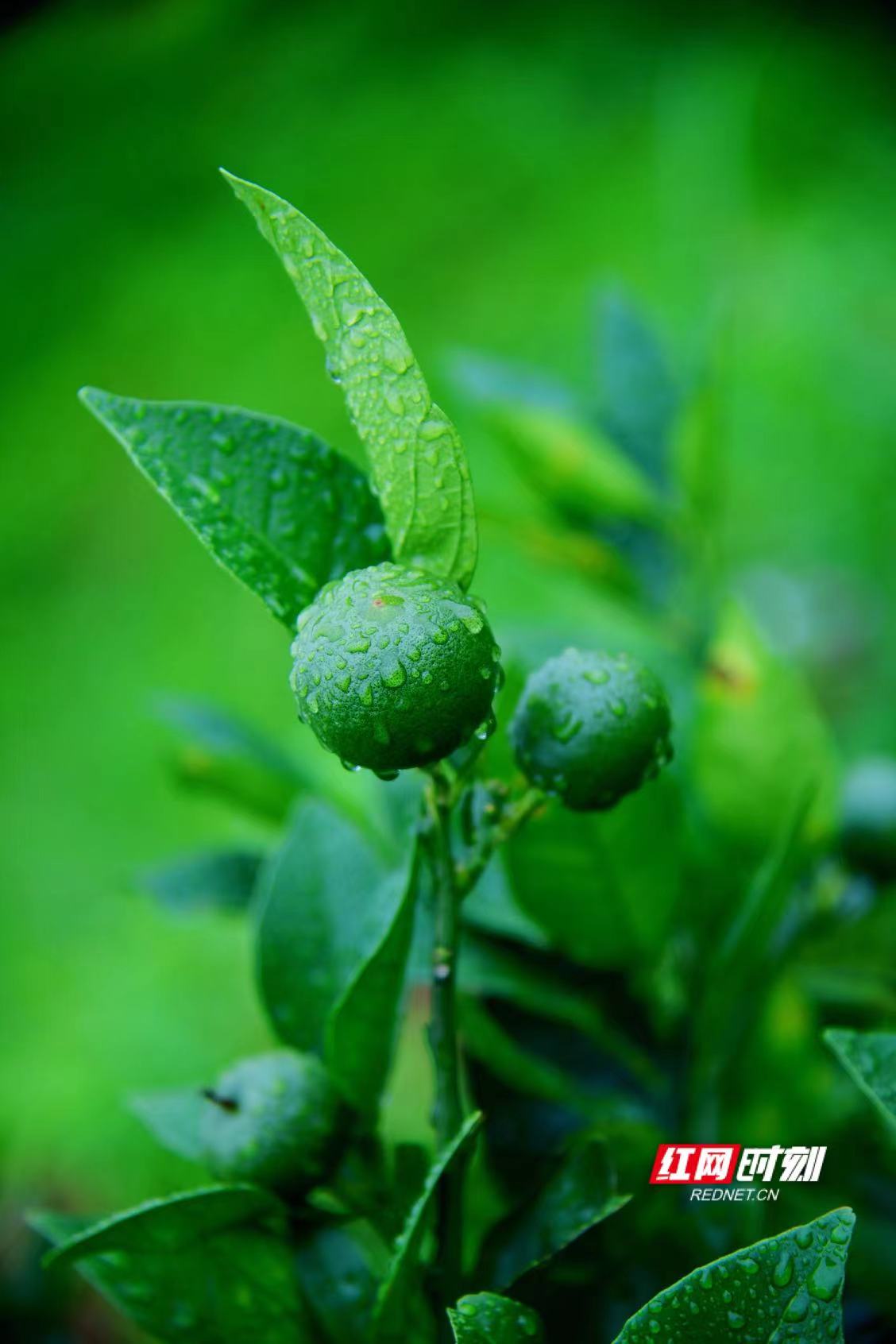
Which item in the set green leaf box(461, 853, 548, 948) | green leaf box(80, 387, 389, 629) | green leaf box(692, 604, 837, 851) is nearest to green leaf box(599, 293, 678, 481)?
green leaf box(692, 604, 837, 851)

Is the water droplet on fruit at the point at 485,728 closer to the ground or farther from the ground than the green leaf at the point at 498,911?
farther from the ground

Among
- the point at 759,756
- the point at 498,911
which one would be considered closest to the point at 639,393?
the point at 759,756

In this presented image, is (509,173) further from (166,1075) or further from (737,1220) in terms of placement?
(737,1220)

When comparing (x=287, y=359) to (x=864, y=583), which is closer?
(x=864, y=583)

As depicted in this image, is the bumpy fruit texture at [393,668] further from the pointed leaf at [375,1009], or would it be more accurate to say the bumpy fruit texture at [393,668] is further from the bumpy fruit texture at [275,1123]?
the bumpy fruit texture at [275,1123]

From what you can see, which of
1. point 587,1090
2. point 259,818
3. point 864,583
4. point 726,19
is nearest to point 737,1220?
point 587,1090

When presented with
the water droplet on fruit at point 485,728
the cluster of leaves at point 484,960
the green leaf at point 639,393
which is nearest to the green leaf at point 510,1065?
the cluster of leaves at point 484,960

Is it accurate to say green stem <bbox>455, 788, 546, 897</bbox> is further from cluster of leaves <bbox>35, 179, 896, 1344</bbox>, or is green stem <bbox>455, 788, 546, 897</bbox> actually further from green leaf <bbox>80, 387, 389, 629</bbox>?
green leaf <bbox>80, 387, 389, 629</bbox>
